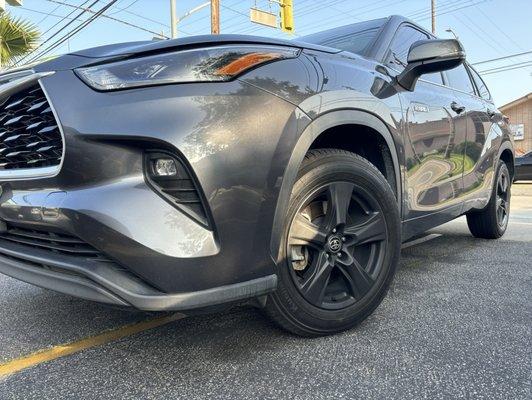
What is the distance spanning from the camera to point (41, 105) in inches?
77.8

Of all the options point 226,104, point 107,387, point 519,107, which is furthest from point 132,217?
point 519,107

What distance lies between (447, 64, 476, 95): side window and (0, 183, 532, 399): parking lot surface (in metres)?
1.75

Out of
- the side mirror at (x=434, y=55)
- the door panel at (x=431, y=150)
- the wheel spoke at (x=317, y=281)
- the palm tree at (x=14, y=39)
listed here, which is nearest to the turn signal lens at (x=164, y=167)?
the wheel spoke at (x=317, y=281)

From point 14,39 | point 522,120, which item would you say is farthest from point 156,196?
point 522,120

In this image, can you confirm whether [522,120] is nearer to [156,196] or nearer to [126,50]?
[126,50]

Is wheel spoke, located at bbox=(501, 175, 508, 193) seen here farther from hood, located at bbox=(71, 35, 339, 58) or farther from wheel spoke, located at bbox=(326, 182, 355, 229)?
hood, located at bbox=(71, 35, 339, 58)

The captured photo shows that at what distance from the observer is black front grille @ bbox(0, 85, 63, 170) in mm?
1944

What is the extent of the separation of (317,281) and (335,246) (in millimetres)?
197

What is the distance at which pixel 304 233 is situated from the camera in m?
2.22

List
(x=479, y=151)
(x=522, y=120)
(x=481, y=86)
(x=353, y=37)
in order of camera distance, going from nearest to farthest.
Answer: (x=353, y=37) < (x=479, y=151) < (x=481, y=86) < (x=522, y=120)

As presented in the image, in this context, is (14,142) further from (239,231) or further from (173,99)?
(239,231)

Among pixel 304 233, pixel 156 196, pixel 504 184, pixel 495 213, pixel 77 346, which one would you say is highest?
pixel 156 196

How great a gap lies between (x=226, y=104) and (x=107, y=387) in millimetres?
1202

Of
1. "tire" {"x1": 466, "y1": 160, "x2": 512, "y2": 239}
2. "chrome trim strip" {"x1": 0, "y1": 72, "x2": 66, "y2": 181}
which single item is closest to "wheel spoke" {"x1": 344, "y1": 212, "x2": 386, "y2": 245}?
"chrome trim strip" {"x1": 0, "y1": 72, "x2": 66, "y2": 181}
